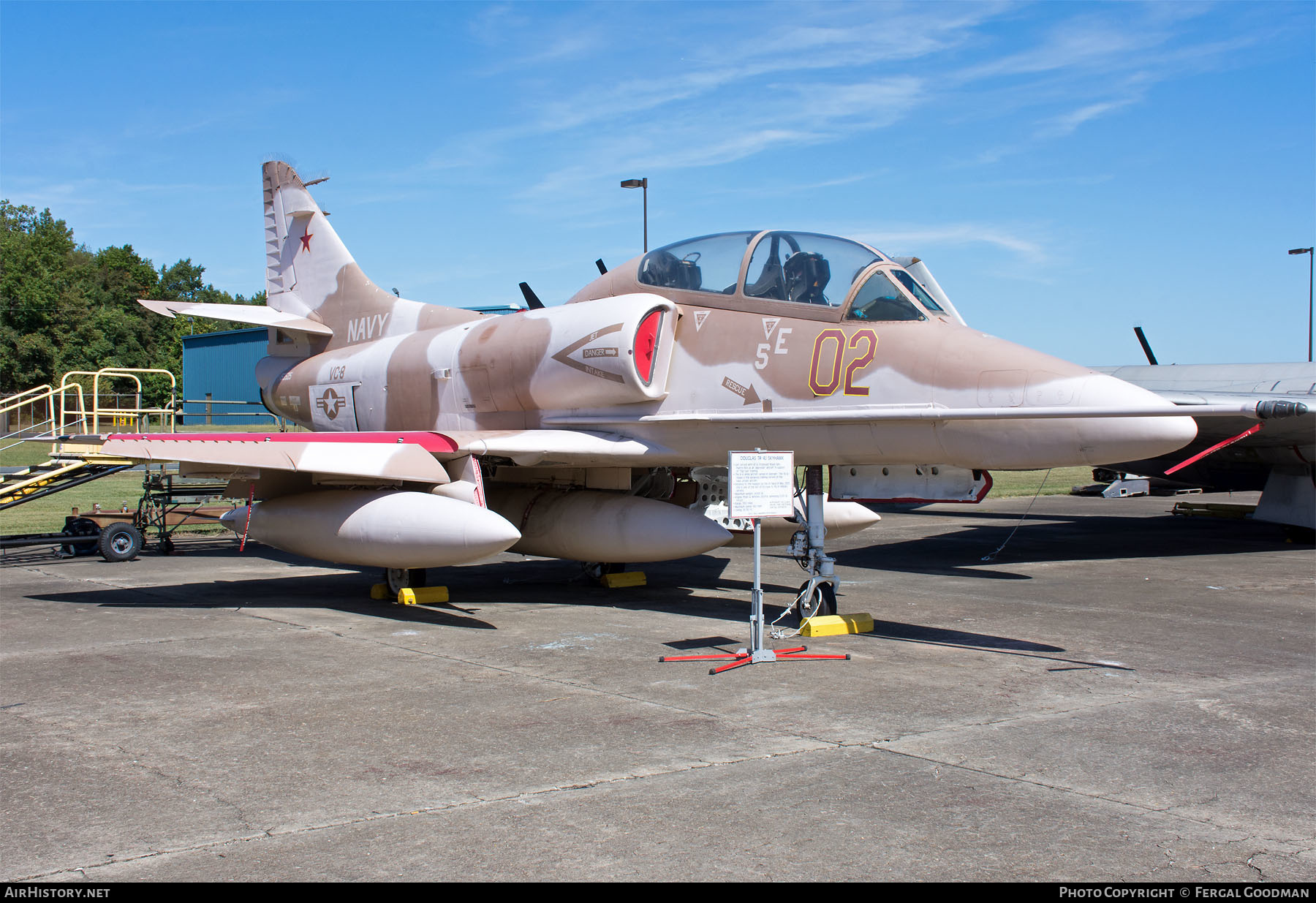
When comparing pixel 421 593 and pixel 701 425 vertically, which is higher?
pixel 701 425

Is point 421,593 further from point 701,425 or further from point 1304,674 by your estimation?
point 1304,674

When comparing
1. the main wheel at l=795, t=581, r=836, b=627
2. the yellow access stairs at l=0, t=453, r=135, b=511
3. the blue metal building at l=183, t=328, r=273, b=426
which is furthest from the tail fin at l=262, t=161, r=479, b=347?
the blue metal building at l=183, t=328, r=273, b=426

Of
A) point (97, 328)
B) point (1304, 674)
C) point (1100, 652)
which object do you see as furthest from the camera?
point (97, 328)

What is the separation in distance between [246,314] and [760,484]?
907cm

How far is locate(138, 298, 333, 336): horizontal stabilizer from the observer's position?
44.0 feet

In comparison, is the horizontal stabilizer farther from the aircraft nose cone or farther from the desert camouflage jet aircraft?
the aircraft nose cone

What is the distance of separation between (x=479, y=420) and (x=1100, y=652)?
6616mm

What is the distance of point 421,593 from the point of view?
1077 centimetres

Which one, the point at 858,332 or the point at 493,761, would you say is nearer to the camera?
the point at 493,761

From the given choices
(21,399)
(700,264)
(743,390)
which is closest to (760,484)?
(743,390)

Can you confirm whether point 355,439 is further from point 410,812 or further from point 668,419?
point 410,812

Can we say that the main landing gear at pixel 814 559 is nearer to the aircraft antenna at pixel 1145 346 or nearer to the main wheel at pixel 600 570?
the main wheel at pixel 600 570

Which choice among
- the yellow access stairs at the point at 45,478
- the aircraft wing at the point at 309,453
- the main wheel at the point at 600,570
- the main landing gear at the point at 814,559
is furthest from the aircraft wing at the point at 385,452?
the yellow access stairs at the point at 45,478
